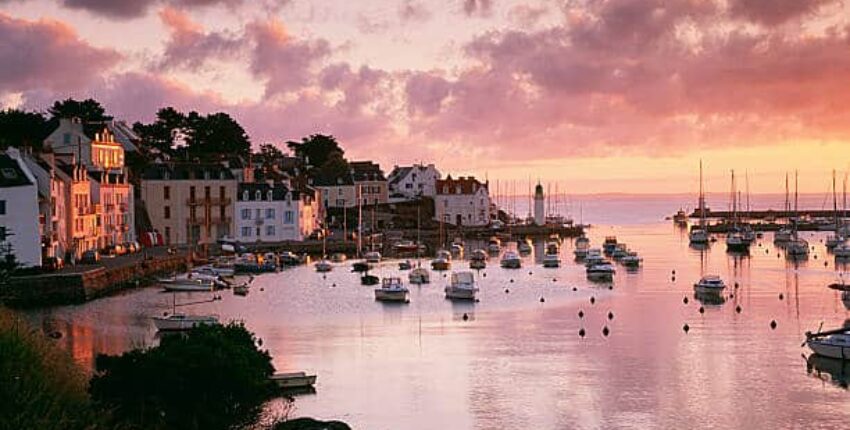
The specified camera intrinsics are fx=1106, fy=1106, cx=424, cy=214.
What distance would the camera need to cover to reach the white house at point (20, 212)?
197 ft

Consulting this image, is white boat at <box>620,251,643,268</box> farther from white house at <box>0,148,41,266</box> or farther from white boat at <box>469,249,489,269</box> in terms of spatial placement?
white house at <box>0,148,41,266</box>

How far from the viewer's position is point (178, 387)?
24.3 metres

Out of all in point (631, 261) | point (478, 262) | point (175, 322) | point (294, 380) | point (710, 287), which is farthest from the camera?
point (631, 261)

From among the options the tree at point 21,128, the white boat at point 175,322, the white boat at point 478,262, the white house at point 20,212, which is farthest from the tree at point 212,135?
the white boat at point 175,322

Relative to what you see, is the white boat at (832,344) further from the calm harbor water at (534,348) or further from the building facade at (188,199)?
the building facade at (188,199)

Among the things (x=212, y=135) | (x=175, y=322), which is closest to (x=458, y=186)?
(x=212, y=135)

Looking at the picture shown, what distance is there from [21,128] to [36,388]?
78806 millimetres

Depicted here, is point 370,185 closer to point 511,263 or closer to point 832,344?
point 511,263

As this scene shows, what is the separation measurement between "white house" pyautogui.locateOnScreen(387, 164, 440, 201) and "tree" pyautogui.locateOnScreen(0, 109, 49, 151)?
54594mm

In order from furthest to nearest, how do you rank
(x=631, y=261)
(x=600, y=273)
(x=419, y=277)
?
(x=631, y=261), (x=600, y=273), (x=419, y=277)

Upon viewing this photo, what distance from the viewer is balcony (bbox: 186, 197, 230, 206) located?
9069 cm

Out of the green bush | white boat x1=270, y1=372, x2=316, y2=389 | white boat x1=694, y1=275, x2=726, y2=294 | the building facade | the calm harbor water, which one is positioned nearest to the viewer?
the green bush

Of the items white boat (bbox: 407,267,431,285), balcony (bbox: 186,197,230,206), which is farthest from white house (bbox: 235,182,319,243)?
white boat (bbox: 407,267,431,285)

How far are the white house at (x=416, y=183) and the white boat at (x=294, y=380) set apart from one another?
105756mm
